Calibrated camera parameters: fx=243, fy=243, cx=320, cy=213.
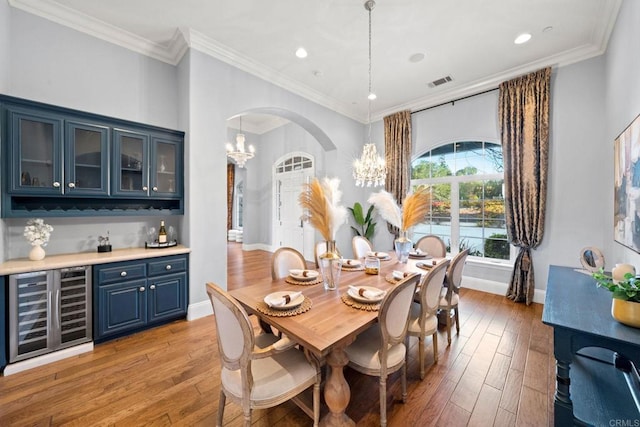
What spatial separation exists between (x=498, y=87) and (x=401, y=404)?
183 inches

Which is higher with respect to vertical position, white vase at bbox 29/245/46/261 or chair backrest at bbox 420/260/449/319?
white vase at bbox 29/245/46/261

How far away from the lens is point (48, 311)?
7.35 feet

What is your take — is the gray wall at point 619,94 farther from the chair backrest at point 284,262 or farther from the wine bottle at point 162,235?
the wine bottle at point 162,235

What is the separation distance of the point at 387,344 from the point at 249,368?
32.9 inches

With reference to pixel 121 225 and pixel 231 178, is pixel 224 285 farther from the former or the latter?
pixel 231 178

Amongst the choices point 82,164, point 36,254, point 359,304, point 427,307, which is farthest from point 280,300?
point 82,164

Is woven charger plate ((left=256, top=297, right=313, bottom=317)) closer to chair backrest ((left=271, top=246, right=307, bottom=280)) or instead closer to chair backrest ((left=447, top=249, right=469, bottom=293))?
chair backrest ((left=271, top=246, right=307, bottom=280))

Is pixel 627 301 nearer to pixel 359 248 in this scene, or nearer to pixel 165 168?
pixel 359 248

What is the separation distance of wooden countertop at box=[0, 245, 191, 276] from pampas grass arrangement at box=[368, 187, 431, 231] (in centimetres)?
245

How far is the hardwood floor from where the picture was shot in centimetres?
167

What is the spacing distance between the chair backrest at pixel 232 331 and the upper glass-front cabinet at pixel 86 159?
2.41 m

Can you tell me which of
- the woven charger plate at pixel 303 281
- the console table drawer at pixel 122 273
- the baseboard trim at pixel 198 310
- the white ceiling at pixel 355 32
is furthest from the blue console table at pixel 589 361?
the console table drawer at pixel 122 273

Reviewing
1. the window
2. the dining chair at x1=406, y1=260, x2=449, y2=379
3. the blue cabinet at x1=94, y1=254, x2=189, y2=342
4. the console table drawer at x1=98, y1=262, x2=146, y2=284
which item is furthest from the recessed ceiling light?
the console table drawer at x1=98, y1=262, x2=146, y2=284

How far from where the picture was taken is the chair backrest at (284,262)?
245cm
